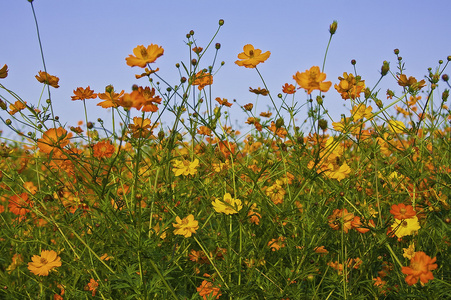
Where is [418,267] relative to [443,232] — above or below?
below

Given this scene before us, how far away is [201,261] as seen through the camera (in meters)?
1.72

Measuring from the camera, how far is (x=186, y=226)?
59.1 inches

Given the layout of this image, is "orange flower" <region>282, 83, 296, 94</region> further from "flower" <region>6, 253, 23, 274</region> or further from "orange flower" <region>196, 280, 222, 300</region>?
"flower" <region>6, 253, 23, 274</region>

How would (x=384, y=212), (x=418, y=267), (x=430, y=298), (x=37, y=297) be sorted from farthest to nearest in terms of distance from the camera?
(x=384, y=212), (x=37, y=297), (x=430, y=298), (x=418, y=267)

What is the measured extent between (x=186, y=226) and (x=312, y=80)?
66 centimetres

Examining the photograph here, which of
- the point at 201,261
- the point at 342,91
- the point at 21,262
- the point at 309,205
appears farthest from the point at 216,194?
the point at 21,262

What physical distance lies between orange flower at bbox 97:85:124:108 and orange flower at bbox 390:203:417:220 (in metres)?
0.99

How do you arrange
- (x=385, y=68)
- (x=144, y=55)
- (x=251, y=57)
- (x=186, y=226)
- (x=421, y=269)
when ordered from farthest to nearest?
1. (x=251, y=57)
2. (x=385, y=68)
3. (x=186, y=226)
4. (x=144, y=55)
5. (x=421, y=269)

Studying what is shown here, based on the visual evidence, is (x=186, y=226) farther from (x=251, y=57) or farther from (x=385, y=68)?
(x=385, y=68)

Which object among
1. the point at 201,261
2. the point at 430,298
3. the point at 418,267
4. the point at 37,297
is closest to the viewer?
the point at 418,267

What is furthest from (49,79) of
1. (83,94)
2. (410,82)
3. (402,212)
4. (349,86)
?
(410,82)

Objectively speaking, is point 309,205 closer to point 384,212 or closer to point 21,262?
point 384,212

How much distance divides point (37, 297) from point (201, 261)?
75 centimetres

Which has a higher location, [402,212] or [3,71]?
[3,71]
